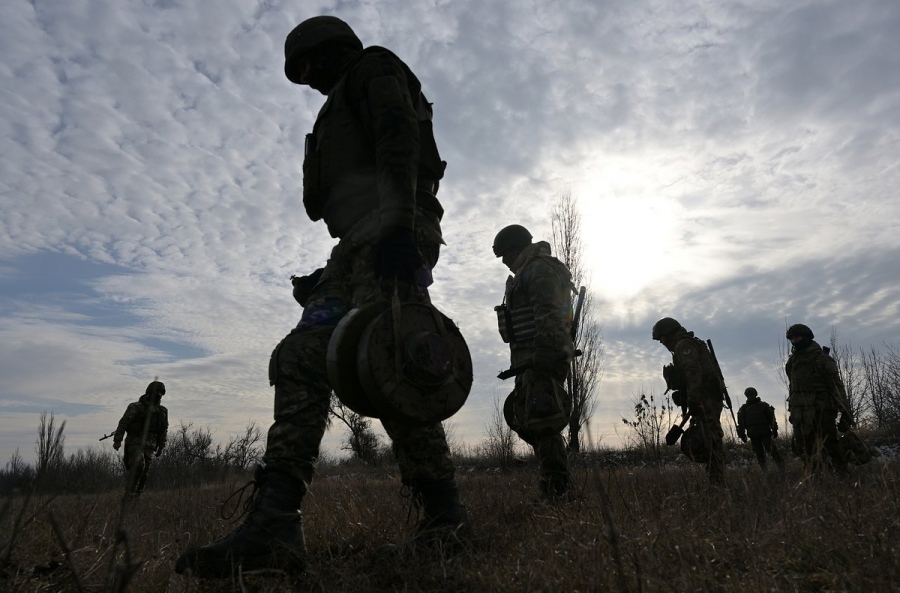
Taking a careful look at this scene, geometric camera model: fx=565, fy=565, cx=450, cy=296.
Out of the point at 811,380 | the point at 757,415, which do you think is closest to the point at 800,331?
the point at 811,380

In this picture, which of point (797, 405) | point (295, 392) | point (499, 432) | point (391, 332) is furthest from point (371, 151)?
point (499, 432)

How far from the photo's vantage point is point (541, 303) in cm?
474

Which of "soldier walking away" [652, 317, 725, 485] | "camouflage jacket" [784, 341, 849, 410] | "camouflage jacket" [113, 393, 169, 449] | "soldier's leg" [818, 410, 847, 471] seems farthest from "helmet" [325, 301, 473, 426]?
"camouflage jacket" [113, 393, 169, 449]

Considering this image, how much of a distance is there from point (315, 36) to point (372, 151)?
0.70 meters

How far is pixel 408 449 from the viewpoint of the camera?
2.54 meters

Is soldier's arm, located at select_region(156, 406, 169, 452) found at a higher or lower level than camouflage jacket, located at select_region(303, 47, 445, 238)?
lower

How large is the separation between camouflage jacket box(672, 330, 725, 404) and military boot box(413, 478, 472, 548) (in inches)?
210

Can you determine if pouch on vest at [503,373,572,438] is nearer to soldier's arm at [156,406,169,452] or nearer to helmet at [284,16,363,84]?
helmet at [284,16,363,84]

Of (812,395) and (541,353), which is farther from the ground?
(541,353)

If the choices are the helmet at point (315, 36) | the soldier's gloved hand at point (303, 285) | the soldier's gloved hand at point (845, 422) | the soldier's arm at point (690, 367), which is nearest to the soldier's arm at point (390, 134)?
the helmet at point (315, 36)

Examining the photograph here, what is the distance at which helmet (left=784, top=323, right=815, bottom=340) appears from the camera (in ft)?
24.7

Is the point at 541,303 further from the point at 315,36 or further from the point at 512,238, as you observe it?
the point at 315,36

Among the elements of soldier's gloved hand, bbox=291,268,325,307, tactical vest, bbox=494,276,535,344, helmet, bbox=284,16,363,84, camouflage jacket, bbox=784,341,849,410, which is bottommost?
camouflage jacket, bbox=784,341,849,410

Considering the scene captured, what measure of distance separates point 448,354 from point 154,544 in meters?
2.29
